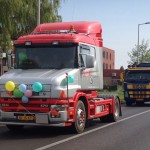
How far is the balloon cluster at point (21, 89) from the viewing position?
11.9m

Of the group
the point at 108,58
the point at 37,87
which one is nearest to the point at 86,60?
the point at 37,87

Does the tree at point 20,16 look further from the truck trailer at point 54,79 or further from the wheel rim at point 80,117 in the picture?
the wheel rim at point 80,117

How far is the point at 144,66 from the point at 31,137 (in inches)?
725

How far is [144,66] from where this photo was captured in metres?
29.5

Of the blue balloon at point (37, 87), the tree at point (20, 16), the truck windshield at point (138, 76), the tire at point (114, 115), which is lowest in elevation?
the tire at point (114, 115)

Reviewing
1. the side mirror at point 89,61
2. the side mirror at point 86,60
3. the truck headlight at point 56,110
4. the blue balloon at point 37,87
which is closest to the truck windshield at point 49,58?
the side mirror at point 86,60

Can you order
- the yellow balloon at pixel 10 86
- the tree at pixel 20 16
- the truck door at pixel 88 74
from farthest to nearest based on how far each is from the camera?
the tree at pixel 20 16 → the truck door at pixel 88 74 → the yellow balloon at pixel 10 86

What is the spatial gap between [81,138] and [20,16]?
1681 centimetres

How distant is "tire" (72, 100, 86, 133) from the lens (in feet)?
41.2

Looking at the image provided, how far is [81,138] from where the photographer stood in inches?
467

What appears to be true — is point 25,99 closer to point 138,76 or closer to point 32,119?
point 32,119

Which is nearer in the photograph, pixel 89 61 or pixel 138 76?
pixel 89 61

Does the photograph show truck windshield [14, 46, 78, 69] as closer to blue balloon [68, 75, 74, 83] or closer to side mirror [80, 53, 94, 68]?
side mirror [80, 53, 94, 68]

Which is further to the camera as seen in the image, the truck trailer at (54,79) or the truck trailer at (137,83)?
the truck trailer at (137,83)
